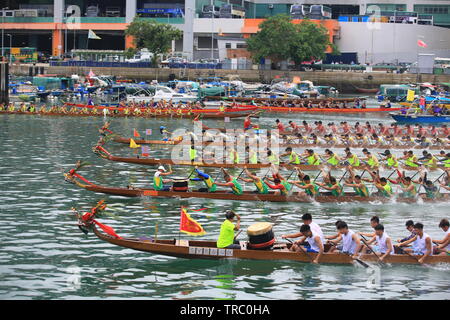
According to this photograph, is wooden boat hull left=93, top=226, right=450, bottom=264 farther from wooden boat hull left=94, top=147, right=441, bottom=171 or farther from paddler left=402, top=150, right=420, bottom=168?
paddler left=402, top=150, right=420, bottom=168

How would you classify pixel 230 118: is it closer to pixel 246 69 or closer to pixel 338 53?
pixel 246 69

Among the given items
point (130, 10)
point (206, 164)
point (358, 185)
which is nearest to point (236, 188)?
point (358, 185)

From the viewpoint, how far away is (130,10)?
9200 cm

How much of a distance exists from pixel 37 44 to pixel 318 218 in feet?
281

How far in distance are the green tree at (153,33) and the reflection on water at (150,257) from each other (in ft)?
175

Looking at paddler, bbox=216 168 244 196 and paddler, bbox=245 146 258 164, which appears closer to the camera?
paddler, bbox=216 168 244 196

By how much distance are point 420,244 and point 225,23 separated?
7652cm

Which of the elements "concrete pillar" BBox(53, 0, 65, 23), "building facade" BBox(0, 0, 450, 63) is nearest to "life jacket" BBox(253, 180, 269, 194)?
"building facade" BBox(0, 0, 450, 63)

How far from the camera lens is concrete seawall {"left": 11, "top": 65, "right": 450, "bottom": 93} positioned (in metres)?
83.2

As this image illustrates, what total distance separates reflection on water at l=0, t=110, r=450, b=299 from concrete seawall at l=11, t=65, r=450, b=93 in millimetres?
54319

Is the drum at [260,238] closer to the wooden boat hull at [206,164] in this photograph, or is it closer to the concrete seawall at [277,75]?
the wooden boat hull at [206,164]

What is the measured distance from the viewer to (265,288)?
1730cm

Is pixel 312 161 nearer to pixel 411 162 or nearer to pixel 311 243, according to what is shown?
pixel 411 162

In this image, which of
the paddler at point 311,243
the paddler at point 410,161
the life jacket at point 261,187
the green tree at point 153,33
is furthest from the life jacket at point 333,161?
the green tree at point 153,33
